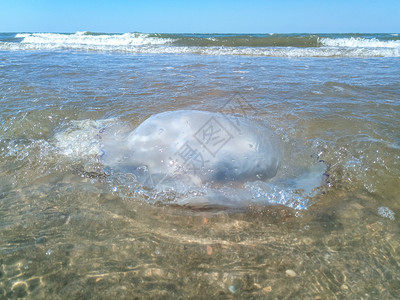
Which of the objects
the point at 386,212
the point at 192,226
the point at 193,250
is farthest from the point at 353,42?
the point at 193,250

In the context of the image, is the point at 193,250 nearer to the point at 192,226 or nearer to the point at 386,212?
the point at 192,226

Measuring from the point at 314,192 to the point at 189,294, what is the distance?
4.52ft

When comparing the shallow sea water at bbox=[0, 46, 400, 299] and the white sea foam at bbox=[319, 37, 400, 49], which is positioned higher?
the white sea foam at bbox=[319, 37, 400, 49]

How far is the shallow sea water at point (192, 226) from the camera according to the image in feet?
5.02

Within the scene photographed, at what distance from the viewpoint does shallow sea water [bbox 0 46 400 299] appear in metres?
1.53

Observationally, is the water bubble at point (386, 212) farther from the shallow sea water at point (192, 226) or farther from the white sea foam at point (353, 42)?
the white sea foam at point (353, 42)

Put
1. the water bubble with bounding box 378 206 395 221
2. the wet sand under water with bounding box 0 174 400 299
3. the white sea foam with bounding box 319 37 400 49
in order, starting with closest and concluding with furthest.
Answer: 1. the wet sand under water with bounding box 0 174 400 299
2. the water bubble with bounding box 378 206 395 221
3. the white sea foam with bounding box 319 37 400 49

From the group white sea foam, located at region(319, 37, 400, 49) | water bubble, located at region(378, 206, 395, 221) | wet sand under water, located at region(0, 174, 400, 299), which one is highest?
white sea foam, located at region(319, 37, 400, 49)

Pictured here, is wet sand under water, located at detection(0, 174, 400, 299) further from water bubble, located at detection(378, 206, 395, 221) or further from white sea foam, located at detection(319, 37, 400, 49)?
white sea foam, located at detection(319, 37, 400, 49)

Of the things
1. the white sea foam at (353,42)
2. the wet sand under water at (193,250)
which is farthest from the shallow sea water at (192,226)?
the white sea foam at (353,42)

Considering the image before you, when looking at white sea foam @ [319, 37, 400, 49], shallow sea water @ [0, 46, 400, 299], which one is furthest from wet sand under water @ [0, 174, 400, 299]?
white sea foam @ [319, 37, 400, 49]

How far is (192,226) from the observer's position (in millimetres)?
1975

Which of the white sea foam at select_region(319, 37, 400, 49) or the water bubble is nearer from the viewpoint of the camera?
the water bubble

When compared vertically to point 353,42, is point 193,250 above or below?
below
